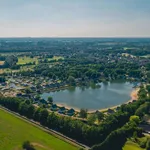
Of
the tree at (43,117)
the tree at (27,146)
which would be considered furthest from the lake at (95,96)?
the tree at (27,146)

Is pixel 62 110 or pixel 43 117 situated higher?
pixel 43 117

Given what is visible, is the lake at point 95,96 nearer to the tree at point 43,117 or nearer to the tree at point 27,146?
the tree at point 43,117

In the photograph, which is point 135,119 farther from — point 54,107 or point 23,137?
point 54,107

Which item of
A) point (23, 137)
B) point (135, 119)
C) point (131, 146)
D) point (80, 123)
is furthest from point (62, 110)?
point (131, 146)

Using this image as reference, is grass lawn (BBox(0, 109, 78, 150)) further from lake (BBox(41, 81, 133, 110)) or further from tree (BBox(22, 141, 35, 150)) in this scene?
lake (BBox(41, 81, 133, 110))

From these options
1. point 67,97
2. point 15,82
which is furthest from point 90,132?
point 15,82
